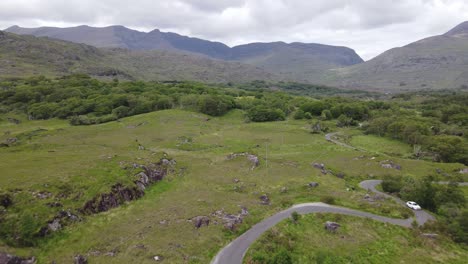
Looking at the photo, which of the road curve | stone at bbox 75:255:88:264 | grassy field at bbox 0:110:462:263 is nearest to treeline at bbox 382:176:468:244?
the road curve

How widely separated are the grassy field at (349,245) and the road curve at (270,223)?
1232mm

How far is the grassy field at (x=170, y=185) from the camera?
3447cm

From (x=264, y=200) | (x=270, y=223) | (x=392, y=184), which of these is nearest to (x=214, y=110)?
(x=264, y=200)

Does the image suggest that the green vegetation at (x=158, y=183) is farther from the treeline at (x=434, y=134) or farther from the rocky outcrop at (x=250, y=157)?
the treeline at (x=434, y=134)

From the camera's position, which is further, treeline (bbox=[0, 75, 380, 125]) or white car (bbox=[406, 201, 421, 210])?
treeline (bbox=[0, 75, 380, 125])

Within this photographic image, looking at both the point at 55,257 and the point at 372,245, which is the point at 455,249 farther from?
the point at 55,257

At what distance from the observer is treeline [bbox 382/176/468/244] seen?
144 ft

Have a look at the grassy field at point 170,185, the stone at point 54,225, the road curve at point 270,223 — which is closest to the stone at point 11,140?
the grassy field at point 170,185

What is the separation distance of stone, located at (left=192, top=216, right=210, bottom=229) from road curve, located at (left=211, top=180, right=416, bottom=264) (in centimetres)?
525

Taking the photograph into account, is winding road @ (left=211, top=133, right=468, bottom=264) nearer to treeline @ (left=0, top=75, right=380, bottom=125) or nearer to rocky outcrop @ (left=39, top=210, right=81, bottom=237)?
rocky outcrop @ (left=39, top=210, right=81, bottom=237)

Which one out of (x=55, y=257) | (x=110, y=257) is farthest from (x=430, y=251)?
(x=55, y=257)

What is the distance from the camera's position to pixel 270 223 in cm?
4272

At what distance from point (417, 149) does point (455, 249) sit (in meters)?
59.3

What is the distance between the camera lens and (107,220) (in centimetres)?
3944
